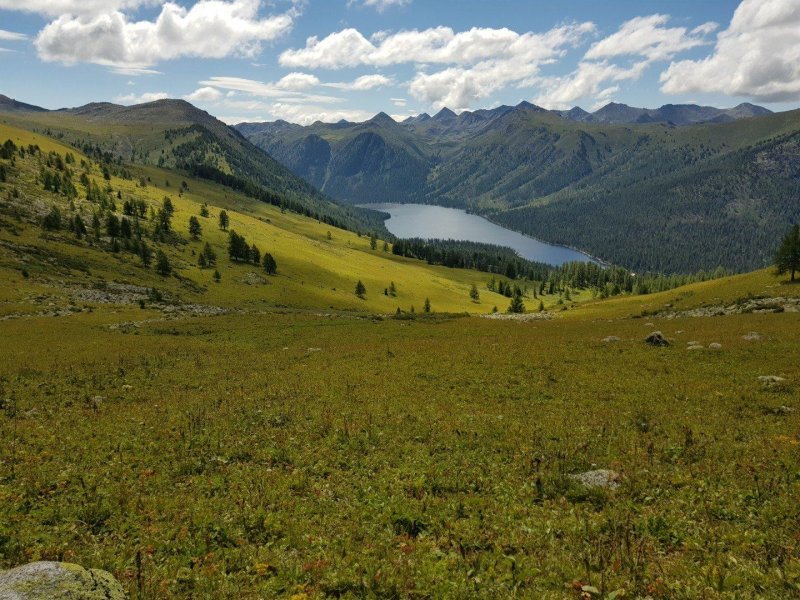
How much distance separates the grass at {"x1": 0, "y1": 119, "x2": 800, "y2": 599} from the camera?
9.22 metres

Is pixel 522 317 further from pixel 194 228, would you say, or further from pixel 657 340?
pixel 194 228

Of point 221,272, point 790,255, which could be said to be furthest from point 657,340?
point 221,272

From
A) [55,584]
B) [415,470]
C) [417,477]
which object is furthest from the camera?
[415,470]

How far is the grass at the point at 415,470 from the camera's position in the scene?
9.22 meters

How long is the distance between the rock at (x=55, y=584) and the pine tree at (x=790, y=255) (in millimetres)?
96740

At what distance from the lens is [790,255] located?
73.9 meters

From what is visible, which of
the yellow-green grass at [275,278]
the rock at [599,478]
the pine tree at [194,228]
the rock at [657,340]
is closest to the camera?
the rock at [599,478]

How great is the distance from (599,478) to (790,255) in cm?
8572

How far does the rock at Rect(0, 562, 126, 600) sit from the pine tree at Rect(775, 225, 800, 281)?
317ft

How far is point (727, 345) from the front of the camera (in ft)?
102

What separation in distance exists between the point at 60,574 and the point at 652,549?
1141 centimetres

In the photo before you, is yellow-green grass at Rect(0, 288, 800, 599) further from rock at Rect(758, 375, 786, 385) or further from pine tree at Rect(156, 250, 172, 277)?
pine tree at Rect(156, 250, 172, 277)

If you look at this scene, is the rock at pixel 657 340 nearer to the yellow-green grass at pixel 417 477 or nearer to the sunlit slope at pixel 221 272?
the yellow-green grass at pixel 417 477

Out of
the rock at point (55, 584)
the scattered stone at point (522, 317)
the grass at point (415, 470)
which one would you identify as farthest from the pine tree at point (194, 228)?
the rock at point (55, 584)
